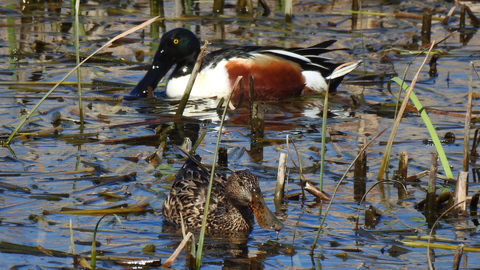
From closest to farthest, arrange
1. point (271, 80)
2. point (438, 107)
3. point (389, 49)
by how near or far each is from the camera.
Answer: point (438, 107) < point (271, 80) < point (389, 49)

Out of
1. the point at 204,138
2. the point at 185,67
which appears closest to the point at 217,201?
the point at 204,138

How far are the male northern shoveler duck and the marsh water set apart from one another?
0.17m

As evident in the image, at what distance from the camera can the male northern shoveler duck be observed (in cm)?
770

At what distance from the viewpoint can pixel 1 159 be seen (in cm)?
549

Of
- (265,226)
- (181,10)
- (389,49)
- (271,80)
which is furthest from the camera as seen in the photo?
(181,10)

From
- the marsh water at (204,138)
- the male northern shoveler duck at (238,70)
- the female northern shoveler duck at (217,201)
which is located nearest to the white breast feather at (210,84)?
the male northern shoveler duck at (238,70)

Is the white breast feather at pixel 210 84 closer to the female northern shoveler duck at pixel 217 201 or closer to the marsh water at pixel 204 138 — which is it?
the marsh water at pixel 204 138

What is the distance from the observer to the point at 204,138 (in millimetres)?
6363

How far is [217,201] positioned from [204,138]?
161cm

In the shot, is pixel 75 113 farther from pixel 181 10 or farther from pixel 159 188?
pixel 181 10

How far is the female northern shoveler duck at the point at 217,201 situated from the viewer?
442cm

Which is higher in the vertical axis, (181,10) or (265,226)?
(181,10)

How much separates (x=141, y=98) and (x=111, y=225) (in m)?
3.32

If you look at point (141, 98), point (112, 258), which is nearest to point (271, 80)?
point (141, 98)
